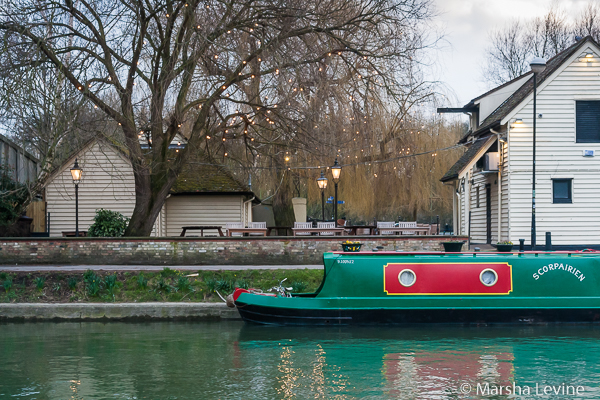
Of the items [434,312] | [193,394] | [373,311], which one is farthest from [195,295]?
[193,394]

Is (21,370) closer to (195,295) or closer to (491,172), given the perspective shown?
(195,295)

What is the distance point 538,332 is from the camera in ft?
46.9

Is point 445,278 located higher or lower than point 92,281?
higher

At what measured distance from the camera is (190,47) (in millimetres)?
20734

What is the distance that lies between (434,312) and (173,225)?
17.4 metres

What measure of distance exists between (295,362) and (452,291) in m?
5.07

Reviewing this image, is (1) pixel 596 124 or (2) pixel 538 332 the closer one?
(2) pixel 538 332

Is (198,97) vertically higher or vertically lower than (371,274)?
higher

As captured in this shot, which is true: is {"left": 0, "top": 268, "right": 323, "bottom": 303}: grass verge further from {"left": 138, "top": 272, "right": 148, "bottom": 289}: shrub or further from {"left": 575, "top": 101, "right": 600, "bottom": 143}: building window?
{"left": 575, "top": 101, "right": 600, "bottom": 143}: building window

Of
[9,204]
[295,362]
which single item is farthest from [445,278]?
[9,204]

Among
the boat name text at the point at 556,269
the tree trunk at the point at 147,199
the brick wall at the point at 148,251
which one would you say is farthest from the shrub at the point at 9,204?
the boat name text at the point at 556,269

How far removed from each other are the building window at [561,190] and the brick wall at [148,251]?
21.9 feet

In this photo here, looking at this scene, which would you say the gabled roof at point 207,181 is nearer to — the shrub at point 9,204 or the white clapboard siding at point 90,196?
the white clapboard siding at point 90,196

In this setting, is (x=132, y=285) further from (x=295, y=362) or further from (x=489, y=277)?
(x=489, y=277)
